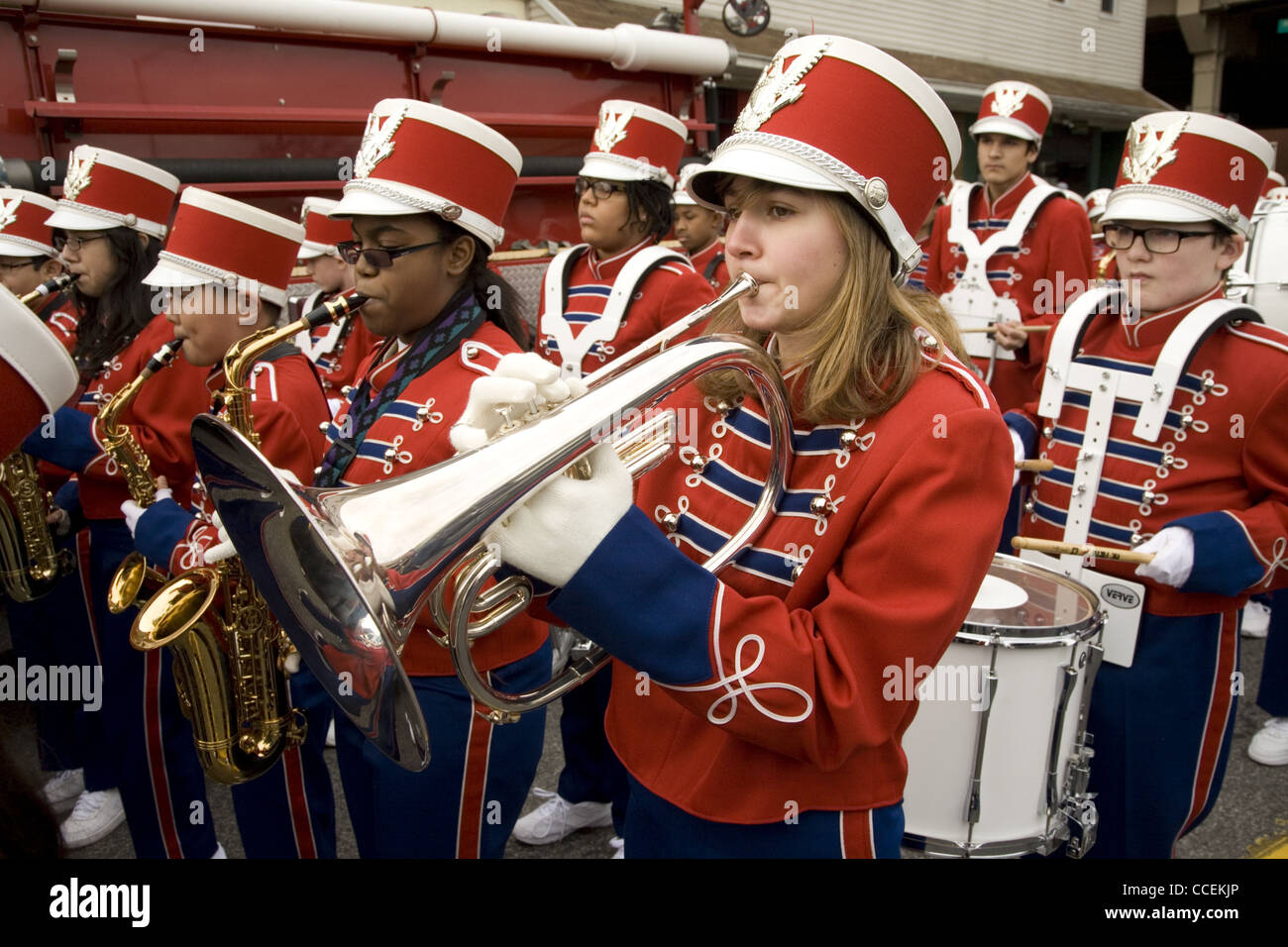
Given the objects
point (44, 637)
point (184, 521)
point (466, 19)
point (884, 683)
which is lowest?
point (44, 637)

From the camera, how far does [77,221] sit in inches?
138

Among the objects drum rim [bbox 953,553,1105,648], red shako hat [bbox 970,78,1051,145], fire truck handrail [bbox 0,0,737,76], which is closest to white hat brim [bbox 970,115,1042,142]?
red shako hat [bbox 970,78,1051,145]

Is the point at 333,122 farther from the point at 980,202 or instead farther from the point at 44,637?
the point at 980,202

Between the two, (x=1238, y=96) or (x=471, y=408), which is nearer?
(x=471, y=408)

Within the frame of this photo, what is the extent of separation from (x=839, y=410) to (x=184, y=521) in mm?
1957

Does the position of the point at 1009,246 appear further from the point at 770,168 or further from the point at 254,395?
the point at 770,168

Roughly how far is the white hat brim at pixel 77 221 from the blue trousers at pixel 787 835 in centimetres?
307

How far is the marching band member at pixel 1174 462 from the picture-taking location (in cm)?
242

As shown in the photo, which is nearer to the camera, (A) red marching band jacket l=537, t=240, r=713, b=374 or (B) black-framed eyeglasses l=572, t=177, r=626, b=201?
(A) red marching band jacket l=537, t=240, r=713, b=374

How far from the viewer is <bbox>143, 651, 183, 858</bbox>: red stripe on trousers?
9.81 feet

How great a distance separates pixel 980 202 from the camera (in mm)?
5828

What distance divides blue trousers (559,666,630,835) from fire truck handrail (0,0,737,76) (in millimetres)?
3866

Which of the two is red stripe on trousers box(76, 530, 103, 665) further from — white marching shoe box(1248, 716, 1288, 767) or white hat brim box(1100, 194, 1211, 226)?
white marching shoe box(1248, 716, 1288, 767)
